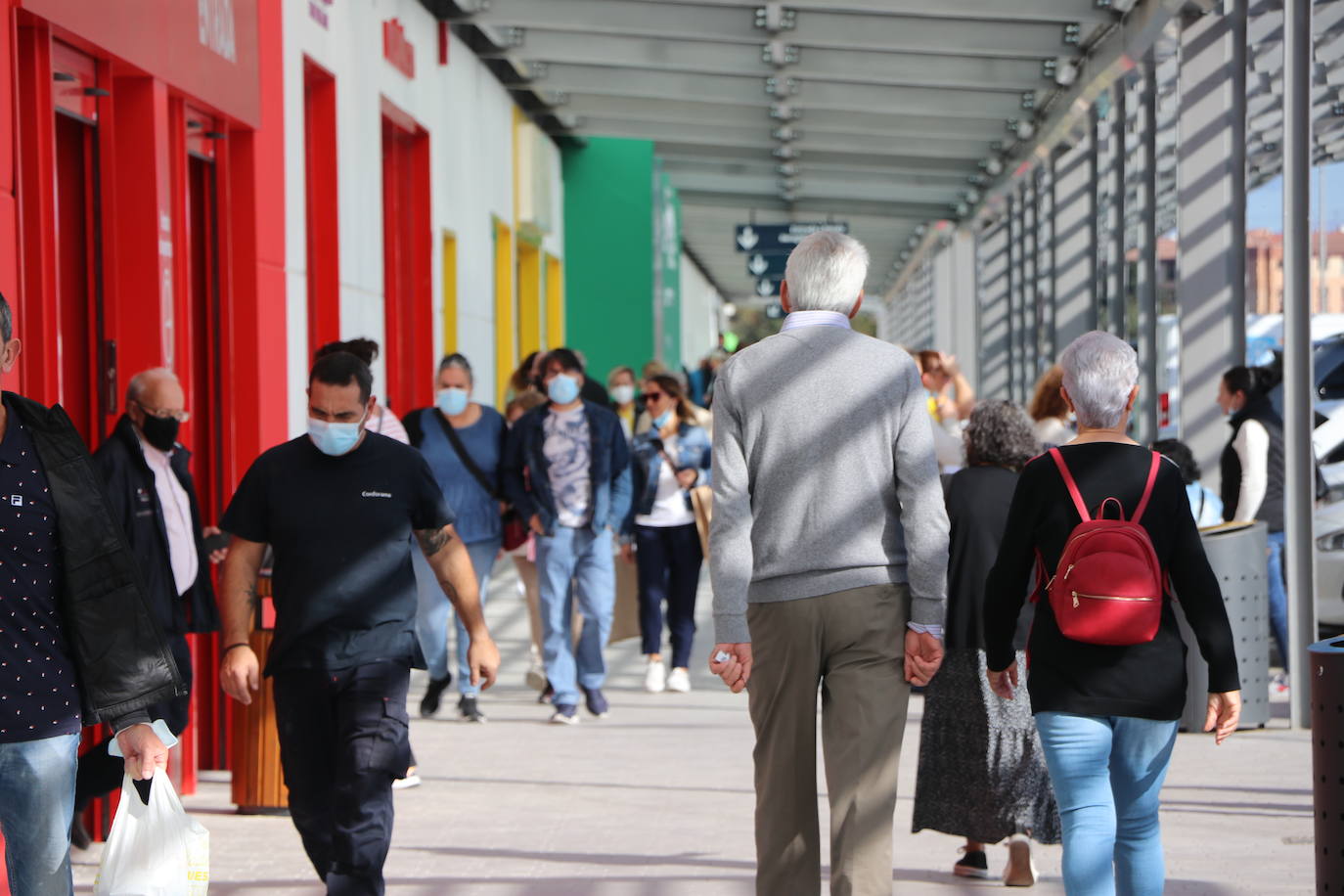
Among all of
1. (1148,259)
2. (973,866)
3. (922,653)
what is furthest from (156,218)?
(1148,259)

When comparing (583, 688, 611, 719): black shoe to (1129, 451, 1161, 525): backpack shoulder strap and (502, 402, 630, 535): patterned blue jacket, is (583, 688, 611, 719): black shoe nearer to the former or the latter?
(502, 402, 630, 535): patterned blue jacket

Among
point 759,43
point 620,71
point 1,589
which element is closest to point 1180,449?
point 1,589

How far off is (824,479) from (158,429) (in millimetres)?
3120

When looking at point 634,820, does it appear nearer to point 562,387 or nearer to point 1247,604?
point 562,387

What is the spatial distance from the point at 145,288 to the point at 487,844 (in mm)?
2577

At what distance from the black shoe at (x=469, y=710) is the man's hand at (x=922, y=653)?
5.44m

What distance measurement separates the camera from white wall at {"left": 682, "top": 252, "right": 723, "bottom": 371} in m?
44.4

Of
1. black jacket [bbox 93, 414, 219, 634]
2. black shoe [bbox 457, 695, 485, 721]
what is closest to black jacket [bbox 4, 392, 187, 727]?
black jacket [bbox 93, 414, 219, 634]

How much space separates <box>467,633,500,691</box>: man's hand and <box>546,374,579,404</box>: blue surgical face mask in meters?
4.27

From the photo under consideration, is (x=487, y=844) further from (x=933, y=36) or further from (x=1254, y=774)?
(x=933, y=36)

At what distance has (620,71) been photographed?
1795 cm

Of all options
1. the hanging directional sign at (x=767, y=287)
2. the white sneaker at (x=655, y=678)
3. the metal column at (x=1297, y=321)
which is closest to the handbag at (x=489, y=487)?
the white sneaker at (x=655, y=678)

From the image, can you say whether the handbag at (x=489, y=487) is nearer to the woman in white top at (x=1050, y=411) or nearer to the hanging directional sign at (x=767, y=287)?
the woman in white top at (x=1050, y=411)

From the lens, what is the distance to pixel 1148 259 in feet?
43.7
